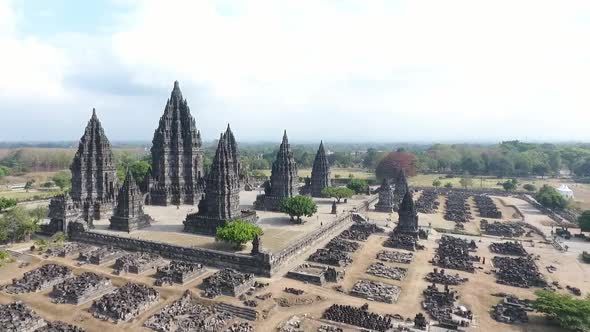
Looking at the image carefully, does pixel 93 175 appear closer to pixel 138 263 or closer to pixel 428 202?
pixel 138 263

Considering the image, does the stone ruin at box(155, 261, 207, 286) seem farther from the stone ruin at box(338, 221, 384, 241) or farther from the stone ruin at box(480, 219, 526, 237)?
the stone ruin at box(480, 219, 526, 237)

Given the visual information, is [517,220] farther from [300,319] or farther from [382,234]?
Answer: [300,319]

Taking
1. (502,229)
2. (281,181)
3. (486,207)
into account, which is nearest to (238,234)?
(281,181)

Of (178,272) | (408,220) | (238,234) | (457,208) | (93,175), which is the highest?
(93,175)

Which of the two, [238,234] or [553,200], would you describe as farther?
[553,200]

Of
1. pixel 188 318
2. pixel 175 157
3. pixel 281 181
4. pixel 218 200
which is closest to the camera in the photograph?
pixel 188 318

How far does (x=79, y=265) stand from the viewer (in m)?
41.8

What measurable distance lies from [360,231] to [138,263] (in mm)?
31533

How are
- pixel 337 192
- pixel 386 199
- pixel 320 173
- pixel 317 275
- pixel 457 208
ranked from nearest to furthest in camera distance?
1. pixel 317 275
2. pixel 337 192
3. pixel 386 199
4. pixel 457 208
5. pixel 320 173

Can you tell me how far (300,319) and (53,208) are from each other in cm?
4012

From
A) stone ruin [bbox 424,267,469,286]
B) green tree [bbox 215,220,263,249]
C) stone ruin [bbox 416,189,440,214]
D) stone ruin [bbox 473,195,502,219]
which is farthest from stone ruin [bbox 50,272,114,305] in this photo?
stone ruin [bbox 473,195,502,219]

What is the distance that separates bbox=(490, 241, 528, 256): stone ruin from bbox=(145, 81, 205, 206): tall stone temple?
50455 mm

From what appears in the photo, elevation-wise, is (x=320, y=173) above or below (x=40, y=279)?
above

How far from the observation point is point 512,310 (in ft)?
109
